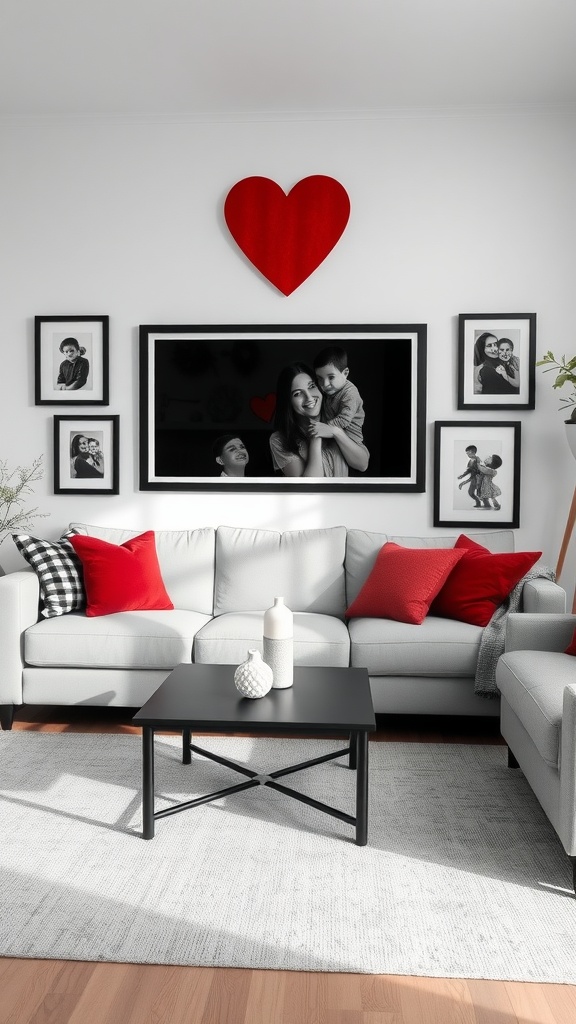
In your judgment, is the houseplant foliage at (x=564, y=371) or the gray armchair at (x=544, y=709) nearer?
the gray armchair at (x=544, y=709)

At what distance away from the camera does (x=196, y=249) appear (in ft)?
13.6

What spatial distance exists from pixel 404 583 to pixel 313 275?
1714 mm

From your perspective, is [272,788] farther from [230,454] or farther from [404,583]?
[230,454]

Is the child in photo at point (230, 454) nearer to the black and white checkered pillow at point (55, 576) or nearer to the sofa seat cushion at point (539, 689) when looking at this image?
the black and white checkered pillow at point (55, 576)

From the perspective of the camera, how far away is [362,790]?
2.27 meters

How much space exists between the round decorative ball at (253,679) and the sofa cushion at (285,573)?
1381mm

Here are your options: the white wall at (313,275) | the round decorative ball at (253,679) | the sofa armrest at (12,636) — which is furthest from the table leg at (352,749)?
the white wall at (313,275)

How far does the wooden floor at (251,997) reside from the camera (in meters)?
1.59

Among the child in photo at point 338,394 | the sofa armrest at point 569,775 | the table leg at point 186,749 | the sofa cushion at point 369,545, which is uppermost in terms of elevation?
the child in photo at point 338,394

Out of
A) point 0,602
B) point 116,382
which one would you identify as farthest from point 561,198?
point 0,602

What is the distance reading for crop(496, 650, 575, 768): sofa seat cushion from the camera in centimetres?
214

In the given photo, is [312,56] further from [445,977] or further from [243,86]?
[445,977]

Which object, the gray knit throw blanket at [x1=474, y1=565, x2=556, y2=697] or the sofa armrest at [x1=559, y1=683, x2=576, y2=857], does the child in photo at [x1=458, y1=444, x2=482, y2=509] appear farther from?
the sofa armrest at [x1=559, y1=683, x2=576, y2=857]

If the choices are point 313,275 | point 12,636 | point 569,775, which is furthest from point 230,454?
point 569,775
